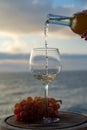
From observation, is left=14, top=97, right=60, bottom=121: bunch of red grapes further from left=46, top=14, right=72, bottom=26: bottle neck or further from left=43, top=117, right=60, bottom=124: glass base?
left=46, top=14, right=72, bottom=26: bottle neck

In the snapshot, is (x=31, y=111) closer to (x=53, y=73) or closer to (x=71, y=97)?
(x=53, y=73)

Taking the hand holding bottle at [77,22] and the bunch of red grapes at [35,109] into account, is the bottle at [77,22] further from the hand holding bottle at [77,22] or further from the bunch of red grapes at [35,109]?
the bunch of red grapes at [35,109]

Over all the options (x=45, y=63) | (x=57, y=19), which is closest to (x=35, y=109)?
(x=45, y=63)

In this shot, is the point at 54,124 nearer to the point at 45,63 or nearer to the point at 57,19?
the point at 45,63

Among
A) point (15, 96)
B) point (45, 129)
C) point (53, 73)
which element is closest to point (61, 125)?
point (45, 129)

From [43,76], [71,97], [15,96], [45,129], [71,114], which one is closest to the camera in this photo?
[45,129]
